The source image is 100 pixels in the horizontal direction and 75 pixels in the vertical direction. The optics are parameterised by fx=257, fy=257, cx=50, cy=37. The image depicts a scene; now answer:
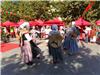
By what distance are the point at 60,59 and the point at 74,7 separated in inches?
723

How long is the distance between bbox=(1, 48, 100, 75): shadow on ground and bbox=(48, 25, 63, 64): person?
1.10ft

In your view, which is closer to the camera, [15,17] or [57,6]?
[57,6]

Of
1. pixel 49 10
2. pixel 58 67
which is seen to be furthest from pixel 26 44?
pixel 49 10

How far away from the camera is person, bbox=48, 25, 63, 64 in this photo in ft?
31.9

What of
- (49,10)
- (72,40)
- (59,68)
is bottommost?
(59,68)

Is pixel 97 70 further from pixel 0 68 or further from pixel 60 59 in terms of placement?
pixel 0 68

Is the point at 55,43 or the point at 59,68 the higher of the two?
the point at 55,43

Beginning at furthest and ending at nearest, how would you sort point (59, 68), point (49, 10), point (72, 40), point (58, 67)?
point (49, 10), point (72, 40), point (58, 67), point (59, 68)

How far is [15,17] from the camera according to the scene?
1554 inches

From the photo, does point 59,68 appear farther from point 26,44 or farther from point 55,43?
point 26,44

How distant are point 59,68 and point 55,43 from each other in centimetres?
111

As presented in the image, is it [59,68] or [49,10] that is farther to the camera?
[49,10]

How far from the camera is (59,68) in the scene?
9086 millimetres

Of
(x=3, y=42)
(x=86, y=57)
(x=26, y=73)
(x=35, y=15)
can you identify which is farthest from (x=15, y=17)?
(x=26, y=73)
